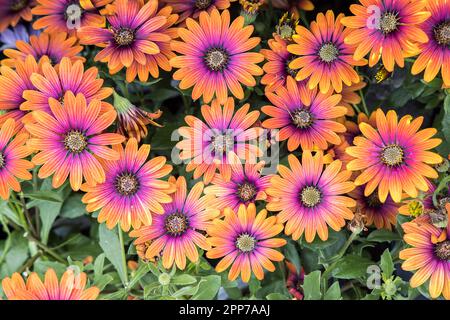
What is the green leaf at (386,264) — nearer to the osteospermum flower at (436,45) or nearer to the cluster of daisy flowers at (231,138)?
the cluster of daisy flowers at (231,138)

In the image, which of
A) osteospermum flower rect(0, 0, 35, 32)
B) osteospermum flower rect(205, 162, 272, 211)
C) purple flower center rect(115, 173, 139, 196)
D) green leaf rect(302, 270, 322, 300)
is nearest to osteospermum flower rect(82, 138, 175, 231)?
purple flower center rect(115, 173, 139, 196)

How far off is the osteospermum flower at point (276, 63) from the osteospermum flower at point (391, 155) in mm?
214

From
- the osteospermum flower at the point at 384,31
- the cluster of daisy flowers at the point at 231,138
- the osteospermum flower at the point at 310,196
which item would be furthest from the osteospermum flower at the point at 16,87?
the osteospermum flower at the point at 384,31

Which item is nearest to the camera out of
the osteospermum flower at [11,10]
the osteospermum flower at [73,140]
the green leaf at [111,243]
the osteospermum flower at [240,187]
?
the osteospermum flower at [73,140]

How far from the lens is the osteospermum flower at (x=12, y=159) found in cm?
118

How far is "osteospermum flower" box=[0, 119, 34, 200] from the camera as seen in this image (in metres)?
1.18

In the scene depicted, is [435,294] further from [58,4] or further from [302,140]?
[58,4]

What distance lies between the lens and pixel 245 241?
4.09 ft

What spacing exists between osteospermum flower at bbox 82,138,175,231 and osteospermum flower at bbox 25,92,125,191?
0.04 meters

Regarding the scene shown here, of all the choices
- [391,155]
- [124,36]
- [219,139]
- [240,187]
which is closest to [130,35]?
[124,36]

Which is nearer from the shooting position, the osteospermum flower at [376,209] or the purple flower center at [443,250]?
the purple flower center at [443,250]

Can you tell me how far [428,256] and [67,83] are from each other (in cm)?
83

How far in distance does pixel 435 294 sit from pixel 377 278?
0.47 feet
